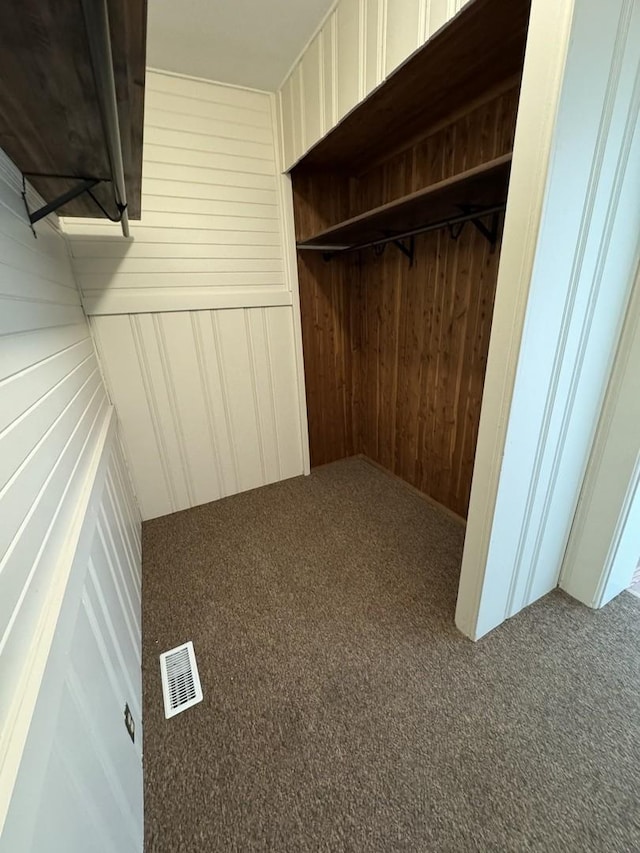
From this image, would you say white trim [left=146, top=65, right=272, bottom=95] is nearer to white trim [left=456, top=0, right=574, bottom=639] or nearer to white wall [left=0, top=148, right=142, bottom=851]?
white wall [left=0, top=148, right=142, bottom=851]

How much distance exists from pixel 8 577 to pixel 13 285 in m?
0.75

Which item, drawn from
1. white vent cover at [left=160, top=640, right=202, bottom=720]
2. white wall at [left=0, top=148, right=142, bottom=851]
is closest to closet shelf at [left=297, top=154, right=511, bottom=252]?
white wall at [left=0, top=148, right=142, bottom=851]

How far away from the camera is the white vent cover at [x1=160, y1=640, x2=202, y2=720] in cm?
126

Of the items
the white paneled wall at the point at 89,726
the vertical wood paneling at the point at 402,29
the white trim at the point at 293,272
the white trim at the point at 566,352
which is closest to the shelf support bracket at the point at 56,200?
the white paneled wall at the point at 89,726

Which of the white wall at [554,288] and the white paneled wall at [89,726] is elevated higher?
the white wall at [554,288]

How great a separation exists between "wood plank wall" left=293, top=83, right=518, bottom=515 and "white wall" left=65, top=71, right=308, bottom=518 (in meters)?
0.25

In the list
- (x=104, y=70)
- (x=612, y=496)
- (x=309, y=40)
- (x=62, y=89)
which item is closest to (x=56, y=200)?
(x=62, y=89)

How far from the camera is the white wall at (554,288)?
32.9 inches

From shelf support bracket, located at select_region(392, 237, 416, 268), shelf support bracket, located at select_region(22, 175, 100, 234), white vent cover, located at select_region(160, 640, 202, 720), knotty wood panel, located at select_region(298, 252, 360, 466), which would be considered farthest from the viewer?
knotty wood panel, located at select_region(298, 252, 360, 466)

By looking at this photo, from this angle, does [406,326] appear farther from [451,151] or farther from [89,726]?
[89,726]

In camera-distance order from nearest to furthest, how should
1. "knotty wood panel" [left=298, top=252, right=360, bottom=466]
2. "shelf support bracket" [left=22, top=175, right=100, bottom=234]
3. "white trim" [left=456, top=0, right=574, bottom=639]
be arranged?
"white trim" [left=456, top=0, right=574, bottom=639] < "shelf support bracket" [left=22, top=175, right=100, bottom=234] < "knotty wood panel" [left=298, top=252, right=360, bottom=466]

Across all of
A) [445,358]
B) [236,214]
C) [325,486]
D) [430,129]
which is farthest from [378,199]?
[325,486]

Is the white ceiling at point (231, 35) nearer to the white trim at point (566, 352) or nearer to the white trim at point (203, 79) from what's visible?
the white trim at point (203, 79)

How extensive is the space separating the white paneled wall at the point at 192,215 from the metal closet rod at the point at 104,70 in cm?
95
